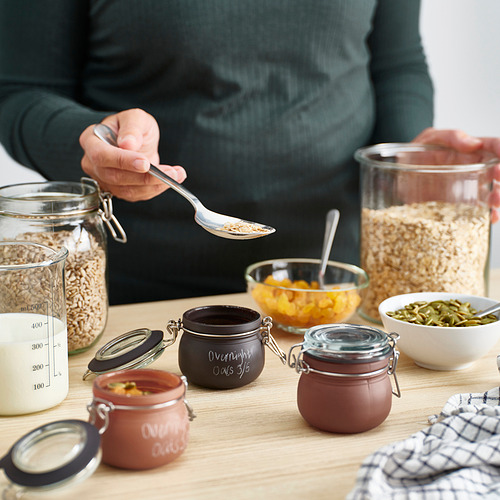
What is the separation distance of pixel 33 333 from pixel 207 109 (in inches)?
26.2

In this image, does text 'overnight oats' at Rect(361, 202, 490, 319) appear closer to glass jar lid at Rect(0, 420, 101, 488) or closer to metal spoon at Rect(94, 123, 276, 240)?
metal spoon at Rect(94, 123, 276, 240)

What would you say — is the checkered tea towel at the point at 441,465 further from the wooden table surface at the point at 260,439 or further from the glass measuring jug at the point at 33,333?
the glass measuring jug at the point at 33,333

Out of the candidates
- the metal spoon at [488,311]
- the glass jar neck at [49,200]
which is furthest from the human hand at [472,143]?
the glass jar neck at [49,200]

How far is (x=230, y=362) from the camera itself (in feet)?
2.93

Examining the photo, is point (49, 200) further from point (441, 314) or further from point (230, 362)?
point (441, 314)

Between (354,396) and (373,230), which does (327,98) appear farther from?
(354,396)

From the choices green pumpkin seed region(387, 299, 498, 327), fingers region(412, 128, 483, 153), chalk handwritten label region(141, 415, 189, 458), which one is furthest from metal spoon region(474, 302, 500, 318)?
chalk handwritten label region(141, 415, 189, 458)

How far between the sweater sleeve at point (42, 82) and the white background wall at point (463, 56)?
1.48 m

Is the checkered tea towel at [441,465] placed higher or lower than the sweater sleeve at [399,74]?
lower

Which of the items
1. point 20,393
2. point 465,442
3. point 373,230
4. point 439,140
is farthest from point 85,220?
point 439,140

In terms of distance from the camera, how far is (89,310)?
3.33 ft

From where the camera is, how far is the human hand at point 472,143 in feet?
4.20

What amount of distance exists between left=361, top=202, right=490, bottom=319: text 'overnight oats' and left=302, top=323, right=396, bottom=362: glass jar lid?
14.2 inches

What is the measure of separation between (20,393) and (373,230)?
0.68 meters
